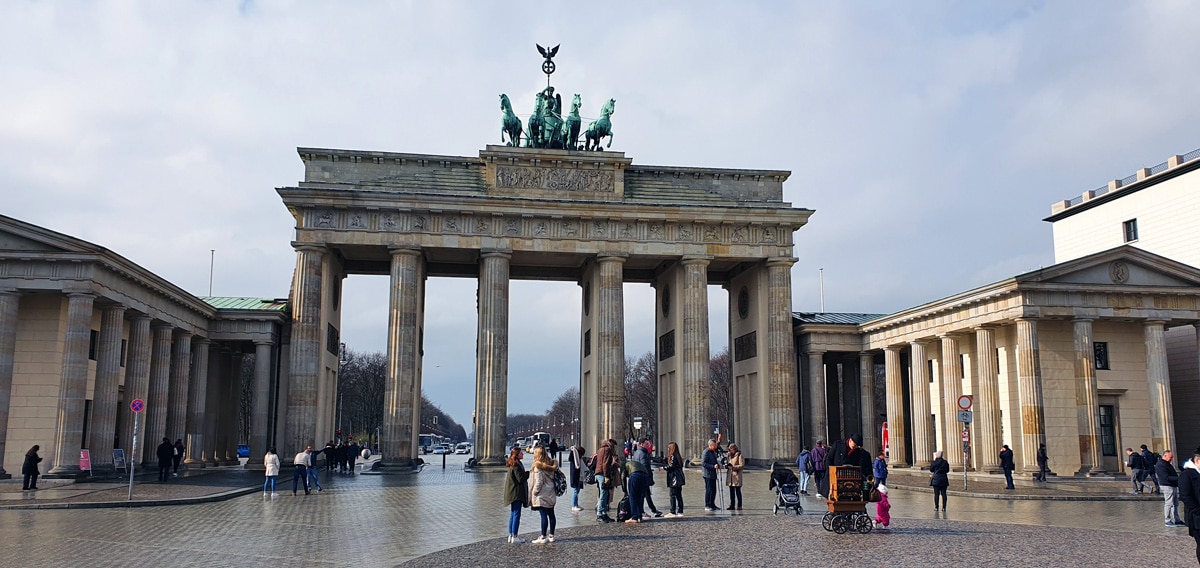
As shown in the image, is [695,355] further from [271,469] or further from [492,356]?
[271,469]

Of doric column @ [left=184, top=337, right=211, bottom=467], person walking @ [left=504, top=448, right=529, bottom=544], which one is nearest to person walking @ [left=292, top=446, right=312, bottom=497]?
person walking @ [left=504, top=448, right=529, bottom=544]

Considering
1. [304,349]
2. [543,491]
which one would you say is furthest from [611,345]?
[543,491]

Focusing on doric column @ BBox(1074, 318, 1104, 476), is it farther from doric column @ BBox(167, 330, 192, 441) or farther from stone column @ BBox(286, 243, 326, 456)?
doric column @ BBox(167, 330, 192, 441)

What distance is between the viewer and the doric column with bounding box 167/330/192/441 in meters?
43.4

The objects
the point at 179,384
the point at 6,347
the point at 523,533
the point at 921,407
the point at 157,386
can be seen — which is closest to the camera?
the point at 523,533

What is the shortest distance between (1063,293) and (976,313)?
12.2ft

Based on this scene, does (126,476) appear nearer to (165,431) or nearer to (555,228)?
(165,431)

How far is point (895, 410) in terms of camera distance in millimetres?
48281

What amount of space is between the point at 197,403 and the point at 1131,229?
177 feet

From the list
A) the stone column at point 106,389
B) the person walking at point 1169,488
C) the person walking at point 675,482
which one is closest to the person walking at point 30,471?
the stone column at point 106,389

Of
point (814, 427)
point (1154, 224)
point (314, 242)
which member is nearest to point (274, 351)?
point (314, 242)

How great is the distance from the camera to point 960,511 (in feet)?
78.3

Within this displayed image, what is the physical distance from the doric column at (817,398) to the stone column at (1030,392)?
1474cm

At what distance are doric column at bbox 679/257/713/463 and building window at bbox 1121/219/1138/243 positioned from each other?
27038mm
